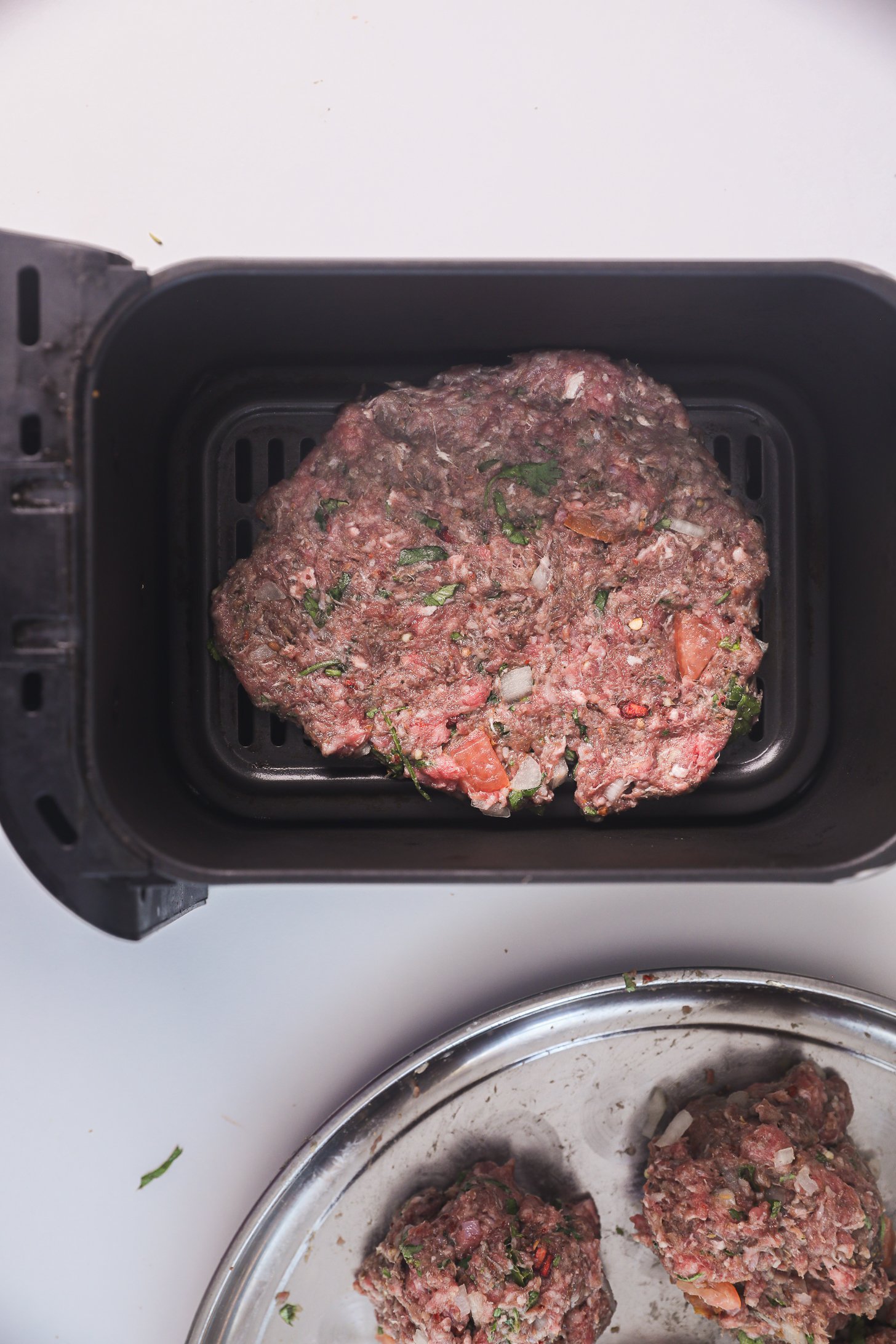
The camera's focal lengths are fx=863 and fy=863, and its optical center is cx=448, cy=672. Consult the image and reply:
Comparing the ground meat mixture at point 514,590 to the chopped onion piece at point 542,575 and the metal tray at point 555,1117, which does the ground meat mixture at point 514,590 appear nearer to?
the chopped onion piece at point 542,575

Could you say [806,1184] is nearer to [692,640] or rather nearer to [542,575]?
[692,640]

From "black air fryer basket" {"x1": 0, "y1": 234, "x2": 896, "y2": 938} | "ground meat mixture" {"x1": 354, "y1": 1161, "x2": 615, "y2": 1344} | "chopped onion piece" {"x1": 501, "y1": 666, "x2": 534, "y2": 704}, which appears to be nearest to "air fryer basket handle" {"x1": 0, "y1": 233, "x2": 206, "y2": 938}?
"black air fryer basket" {"x1": 0, "y1": 234, "x2": 896, "y2": 938}

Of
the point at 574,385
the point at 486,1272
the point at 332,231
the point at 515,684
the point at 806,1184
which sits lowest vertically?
the point at 486,1272

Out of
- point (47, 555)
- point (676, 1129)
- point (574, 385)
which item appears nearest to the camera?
point (47, 555)

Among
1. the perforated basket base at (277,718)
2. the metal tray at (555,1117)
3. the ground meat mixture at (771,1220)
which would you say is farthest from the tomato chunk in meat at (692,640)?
the ground meat mixture at (771,1220)

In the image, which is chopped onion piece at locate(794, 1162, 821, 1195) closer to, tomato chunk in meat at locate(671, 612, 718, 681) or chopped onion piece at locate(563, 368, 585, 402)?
tomato chunk in meat at locate(671, 612, 718, 681)

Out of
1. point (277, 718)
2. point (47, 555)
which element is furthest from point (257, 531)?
point (47, 555)

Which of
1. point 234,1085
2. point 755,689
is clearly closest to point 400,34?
point 755,689
